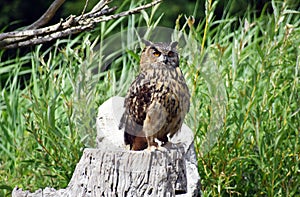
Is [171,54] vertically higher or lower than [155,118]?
higher

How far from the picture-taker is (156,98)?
95.7 inches

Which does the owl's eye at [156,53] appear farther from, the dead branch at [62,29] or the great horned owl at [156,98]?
the dead branch at [62,29]

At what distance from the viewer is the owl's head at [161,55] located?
2.49m

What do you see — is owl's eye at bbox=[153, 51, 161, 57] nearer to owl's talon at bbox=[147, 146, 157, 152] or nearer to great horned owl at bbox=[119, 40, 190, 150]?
great horned owl at bbox=[119, 40, 190, 150]

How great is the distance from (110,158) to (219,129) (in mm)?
1079

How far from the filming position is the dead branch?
1689 mm

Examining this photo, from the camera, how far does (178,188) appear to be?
2.43 m

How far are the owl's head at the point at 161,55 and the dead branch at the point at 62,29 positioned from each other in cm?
62

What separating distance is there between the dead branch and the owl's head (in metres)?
0.62

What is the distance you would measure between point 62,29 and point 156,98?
0.75 metres

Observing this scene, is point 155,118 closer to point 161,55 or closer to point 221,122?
point 161,55

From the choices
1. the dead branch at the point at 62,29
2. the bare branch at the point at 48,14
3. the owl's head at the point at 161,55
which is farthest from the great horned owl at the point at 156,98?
the bare branch at the point at 48,14

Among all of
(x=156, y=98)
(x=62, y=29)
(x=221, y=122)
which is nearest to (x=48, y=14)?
(x=62, y=29)

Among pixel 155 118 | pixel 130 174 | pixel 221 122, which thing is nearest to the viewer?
pixel 130 174
